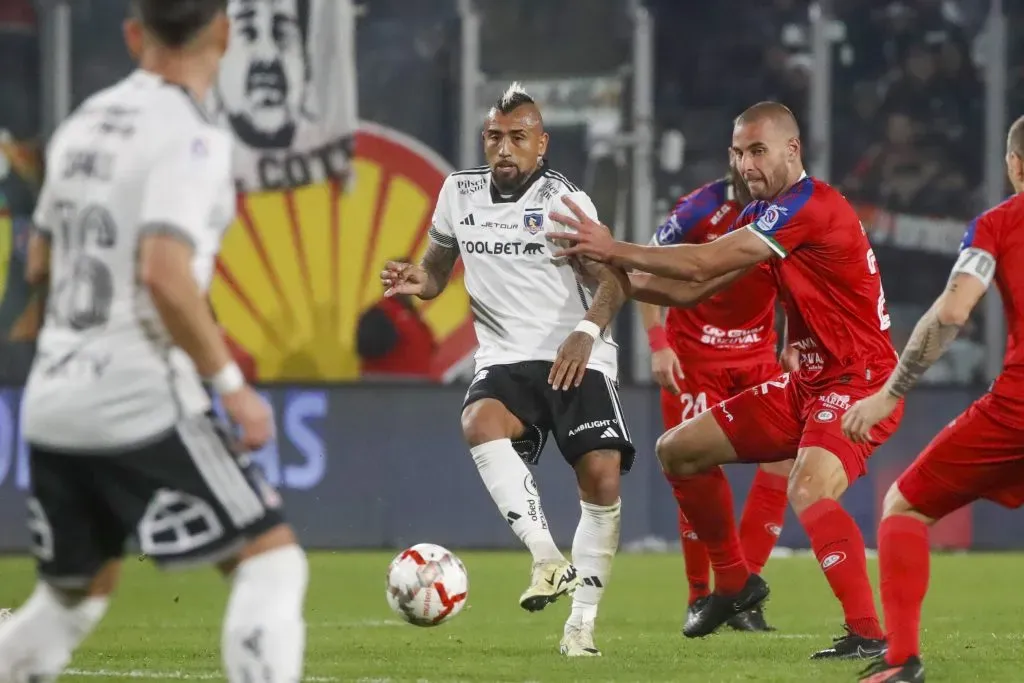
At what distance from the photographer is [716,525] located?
297 inches

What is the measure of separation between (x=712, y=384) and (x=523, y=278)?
179 centimetres

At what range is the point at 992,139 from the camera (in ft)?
46.1

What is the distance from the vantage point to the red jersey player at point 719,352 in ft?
26.8

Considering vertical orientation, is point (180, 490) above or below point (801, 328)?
above

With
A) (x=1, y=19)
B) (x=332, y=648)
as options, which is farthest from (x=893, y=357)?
(x=1, y=19)

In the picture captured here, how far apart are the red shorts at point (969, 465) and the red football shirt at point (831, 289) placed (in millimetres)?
1277

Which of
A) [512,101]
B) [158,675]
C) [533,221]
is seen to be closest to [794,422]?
[533,221]

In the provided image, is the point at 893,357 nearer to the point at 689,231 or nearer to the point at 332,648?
the point at 689,231

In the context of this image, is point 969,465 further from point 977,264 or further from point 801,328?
point 801,328

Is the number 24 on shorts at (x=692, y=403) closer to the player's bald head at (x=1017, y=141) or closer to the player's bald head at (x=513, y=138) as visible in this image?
the player's bald head at (x=513, y=138)

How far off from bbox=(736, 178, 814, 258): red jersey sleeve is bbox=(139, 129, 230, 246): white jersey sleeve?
300 centimetres

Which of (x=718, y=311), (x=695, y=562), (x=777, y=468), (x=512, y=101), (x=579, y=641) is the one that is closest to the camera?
(x=579, y=641)

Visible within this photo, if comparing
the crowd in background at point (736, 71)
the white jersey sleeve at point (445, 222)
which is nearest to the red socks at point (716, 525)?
the white jersey sleeve at point (445, 222)

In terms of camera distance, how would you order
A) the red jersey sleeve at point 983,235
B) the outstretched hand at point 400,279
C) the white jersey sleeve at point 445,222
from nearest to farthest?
the red jersey sleeve at point 983,235 → the outstretched hand at point 400,279 → the white jersey sleeve at point 445,222
